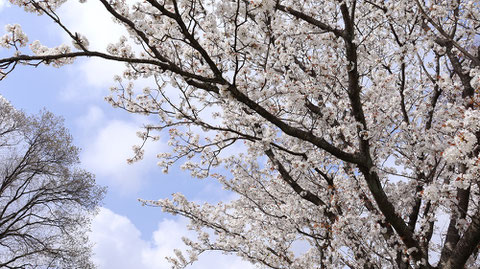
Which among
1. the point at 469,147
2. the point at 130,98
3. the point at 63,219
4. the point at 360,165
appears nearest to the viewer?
the point at 469,147

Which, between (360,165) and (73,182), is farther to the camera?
(73,182)

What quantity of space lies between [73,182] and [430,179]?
37.0 feet

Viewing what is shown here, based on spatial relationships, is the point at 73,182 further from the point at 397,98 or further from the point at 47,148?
the point at 397,98

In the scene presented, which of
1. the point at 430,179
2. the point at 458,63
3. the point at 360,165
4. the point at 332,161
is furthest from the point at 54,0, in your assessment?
the point at 458,63

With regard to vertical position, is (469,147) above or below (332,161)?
below

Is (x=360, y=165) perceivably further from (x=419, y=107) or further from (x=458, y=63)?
(x=458, y=63)

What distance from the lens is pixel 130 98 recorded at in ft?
16.5

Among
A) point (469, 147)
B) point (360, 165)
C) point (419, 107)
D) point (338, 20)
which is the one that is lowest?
point (469, 147)

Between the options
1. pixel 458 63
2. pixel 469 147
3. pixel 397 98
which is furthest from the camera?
pixel 397 98

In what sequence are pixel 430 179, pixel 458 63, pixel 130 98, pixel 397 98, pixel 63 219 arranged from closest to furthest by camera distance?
pixel 130 98
pixel 430 179
pixel 458 63
pixel 397 98
pixel 63 219

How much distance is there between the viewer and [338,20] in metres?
6.28

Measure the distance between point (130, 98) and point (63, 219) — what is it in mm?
9070

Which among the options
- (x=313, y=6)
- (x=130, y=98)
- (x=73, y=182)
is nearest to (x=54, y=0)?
(x=130, y=98)

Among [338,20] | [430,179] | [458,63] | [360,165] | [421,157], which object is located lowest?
[360,165]
